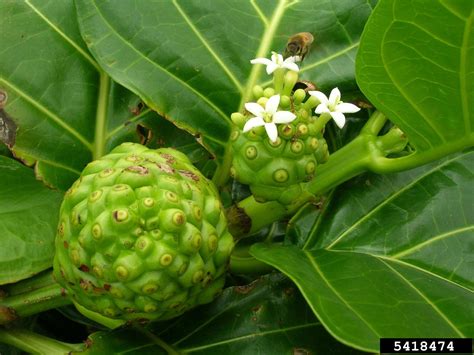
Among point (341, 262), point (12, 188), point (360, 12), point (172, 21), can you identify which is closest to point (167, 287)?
point (341, 262)

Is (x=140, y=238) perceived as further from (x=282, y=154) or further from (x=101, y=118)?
(x=101, y=118)

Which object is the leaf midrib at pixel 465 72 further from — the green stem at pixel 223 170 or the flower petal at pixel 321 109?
the green stem at pixel 223 170

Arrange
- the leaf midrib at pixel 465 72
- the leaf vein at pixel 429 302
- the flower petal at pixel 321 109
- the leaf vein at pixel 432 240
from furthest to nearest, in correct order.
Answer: the leaf vein at pixel 432 240 → the flower petal at pixel 321 109 → the leaf vein at pixel 429 302 → the leaf midrib at pixel 465 72

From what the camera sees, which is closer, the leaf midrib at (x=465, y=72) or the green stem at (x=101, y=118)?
the leaf midrib at (x=465, y=72)

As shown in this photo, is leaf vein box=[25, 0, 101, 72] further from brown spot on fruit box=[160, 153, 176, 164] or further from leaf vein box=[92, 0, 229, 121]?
brown spot on fruit box=[160, 153, 176, 164]

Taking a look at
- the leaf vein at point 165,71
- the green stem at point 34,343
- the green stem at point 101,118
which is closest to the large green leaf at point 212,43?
the leaf vein at point 165,71

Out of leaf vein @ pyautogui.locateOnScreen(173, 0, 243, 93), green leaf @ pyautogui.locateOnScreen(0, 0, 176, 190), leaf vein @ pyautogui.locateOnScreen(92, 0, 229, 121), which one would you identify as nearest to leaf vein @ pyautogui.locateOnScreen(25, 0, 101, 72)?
green leaf @ pyautogui.locateOnScreen(0, 0, 176, 190)
